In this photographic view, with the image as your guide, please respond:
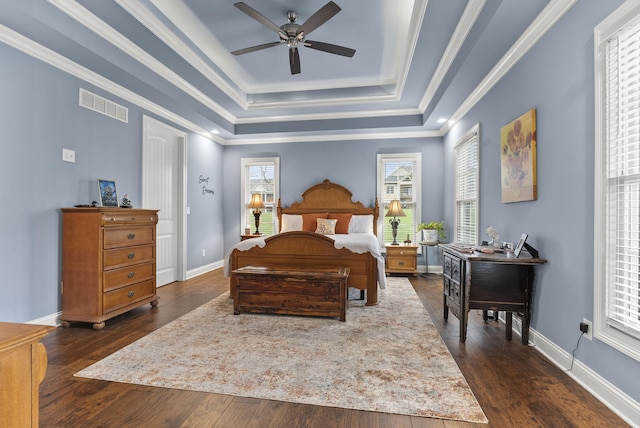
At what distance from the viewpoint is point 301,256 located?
13.0ft

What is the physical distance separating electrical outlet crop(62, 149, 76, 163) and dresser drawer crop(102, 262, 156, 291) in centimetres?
127

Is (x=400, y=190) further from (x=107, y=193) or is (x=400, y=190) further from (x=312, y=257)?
(x=107, y=193)

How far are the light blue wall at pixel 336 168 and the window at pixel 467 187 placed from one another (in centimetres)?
90

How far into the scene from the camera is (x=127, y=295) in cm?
346

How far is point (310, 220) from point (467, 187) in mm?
2670

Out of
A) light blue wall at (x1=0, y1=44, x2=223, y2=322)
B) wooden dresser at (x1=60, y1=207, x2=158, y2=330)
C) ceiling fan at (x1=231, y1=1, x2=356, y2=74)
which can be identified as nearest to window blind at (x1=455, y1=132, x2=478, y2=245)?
ceiling fan at (x1=231, y1=1, x2=356, y2=74)

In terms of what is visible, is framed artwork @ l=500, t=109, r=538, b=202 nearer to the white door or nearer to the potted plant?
the potted plant

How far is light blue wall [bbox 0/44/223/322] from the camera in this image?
2.83 metres

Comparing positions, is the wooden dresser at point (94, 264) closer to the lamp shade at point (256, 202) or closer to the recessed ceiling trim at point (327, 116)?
the lamp shade at point (256, 202)

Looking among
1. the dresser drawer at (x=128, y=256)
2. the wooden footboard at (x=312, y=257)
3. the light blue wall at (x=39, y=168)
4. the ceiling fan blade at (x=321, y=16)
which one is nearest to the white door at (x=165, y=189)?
the light blue wall at (x=39, y=168)

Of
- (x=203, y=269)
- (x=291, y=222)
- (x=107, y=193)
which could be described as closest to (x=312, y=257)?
(x=291, y=222)

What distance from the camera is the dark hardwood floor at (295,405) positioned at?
1.73 meters

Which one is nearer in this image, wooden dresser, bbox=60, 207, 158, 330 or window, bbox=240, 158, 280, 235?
wooden dresser, bbox=60, 207, 158, 330

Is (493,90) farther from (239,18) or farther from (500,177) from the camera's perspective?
(239,18)
